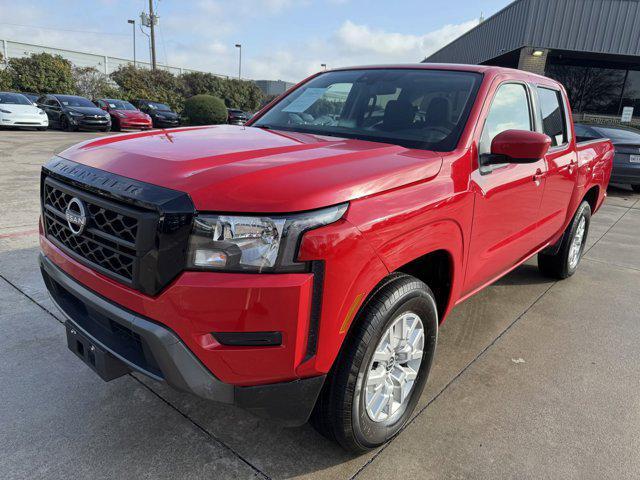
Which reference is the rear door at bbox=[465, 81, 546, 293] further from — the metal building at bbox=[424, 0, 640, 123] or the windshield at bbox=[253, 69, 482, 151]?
the metal building at bbox=[424, 0, 640, 123]

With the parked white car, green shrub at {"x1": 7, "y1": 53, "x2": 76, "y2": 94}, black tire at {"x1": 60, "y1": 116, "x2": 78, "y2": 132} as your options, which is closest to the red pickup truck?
the parked white car

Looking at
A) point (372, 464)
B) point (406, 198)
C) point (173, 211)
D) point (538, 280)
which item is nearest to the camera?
point (173, 211)

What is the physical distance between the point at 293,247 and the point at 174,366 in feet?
2.03

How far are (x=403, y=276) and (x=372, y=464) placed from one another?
0.90 meters

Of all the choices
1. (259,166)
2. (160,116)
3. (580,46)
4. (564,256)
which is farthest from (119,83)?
(259,166)

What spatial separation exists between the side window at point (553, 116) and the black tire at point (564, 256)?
89cm

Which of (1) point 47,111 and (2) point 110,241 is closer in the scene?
(2) point 110,241

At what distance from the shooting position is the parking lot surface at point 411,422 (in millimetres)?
2219

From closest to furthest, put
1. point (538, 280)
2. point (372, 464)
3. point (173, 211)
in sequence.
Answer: point (173, 211), point (372, 464), point (538, 280)

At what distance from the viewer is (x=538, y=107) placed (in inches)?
142

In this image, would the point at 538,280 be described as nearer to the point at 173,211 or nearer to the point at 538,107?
the point at 538,107

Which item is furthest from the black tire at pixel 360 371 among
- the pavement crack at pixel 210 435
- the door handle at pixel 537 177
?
the door handle at pixel 537 177

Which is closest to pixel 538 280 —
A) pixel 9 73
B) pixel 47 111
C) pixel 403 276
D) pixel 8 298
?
pixel 403 276

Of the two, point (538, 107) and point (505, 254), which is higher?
point (538, 107)
